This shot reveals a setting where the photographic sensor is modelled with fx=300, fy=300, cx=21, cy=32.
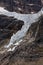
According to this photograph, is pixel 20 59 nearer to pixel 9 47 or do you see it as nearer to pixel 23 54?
pixel 23 54

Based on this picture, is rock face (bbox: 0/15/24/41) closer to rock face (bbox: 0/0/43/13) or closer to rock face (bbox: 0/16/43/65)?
rock face (bbox: 0/16/43/65)

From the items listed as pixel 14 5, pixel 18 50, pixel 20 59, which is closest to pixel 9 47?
pixel 18 50

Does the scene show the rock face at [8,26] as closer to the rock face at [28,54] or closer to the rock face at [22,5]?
the rock face at [28,54]

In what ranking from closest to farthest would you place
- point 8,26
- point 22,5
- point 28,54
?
1. point 28,54
2. point 8,26
3. point 22,5

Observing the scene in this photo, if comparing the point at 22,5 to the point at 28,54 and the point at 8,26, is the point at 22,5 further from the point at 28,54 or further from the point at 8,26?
the point at 28,54

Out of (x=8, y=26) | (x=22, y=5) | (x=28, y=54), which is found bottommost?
(x=28, y=54)

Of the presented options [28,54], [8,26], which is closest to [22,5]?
[8,26]
